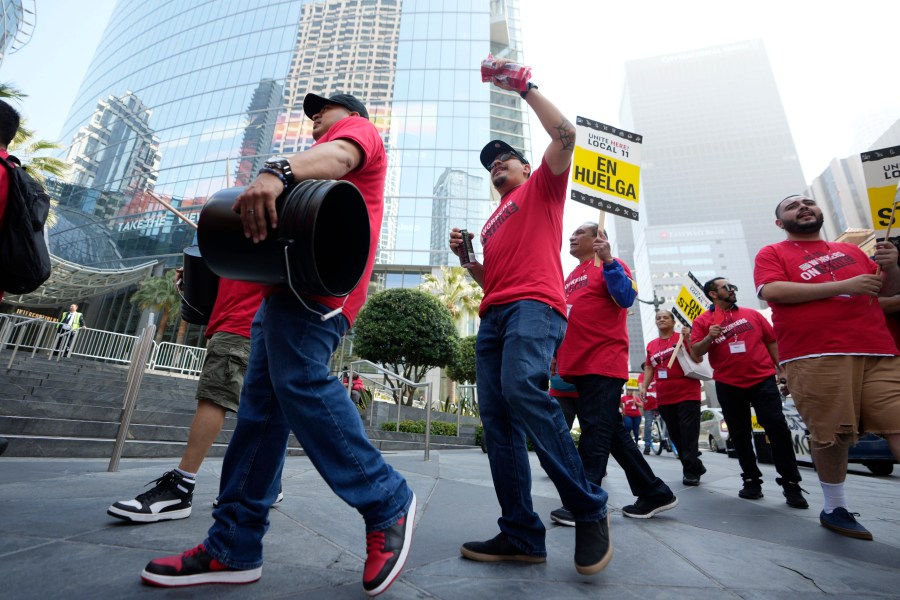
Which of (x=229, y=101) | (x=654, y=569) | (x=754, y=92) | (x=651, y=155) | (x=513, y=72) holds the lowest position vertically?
(x=654, y=569)

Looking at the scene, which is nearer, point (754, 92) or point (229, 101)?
point (229, 101)

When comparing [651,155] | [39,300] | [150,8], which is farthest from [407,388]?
[651,155]

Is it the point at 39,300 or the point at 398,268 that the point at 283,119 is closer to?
the point at 398,268

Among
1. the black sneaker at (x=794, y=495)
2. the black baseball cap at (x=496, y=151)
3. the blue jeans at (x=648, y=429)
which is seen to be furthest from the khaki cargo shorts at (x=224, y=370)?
the blue jeans at (x=648, y=429)

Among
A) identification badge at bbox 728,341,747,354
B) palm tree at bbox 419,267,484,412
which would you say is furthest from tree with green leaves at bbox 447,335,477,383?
identification badge at bbox 728,341,747,354

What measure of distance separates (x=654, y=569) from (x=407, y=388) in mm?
14910

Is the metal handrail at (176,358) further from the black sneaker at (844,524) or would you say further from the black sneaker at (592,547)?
the black sneaker at (844,524)

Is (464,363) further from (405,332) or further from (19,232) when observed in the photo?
(19,232)

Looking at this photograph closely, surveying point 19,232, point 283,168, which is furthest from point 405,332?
point 283,168

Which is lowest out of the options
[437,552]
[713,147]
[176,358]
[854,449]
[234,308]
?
[437,552]

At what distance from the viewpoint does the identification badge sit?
13.3ft

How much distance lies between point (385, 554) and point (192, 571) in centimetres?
60

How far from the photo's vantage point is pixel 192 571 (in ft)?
4.41

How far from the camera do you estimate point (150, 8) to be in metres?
51.7
